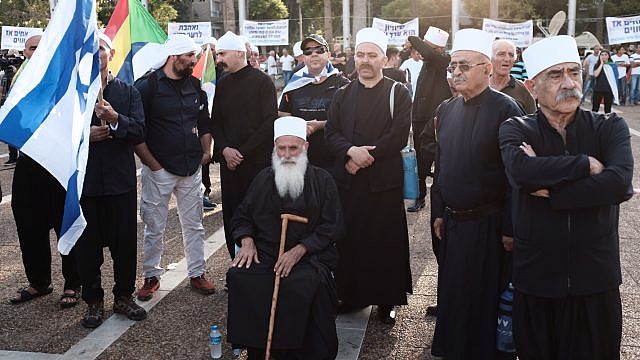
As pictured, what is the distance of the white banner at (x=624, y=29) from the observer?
62.4 ft

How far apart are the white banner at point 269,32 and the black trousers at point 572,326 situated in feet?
A: 62.2

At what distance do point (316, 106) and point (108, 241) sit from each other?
1.88m

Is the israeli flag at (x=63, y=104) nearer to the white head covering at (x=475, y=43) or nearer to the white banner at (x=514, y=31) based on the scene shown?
the white head covering at (x=475, y=43)

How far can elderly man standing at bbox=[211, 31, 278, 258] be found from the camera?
5363mm

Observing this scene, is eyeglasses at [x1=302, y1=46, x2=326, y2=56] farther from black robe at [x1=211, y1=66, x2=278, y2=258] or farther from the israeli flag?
the israeli flag

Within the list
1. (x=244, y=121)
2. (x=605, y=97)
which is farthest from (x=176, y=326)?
(x=605, y=97)

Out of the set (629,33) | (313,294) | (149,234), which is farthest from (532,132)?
(629,33)

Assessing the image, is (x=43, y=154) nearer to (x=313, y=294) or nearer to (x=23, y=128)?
(x=23, y=128)

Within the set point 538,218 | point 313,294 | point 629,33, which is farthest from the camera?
point 629,33

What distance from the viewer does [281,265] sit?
13.0 feet

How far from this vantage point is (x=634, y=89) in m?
20.2

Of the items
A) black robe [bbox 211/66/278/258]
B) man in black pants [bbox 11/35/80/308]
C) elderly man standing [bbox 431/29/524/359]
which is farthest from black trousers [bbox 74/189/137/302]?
elderly man standing [bbox 431/29/524/359]

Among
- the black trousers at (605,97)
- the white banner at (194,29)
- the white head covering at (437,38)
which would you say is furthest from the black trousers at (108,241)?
the black trousers at (605,97)

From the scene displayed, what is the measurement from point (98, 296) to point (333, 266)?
5.84 feet
